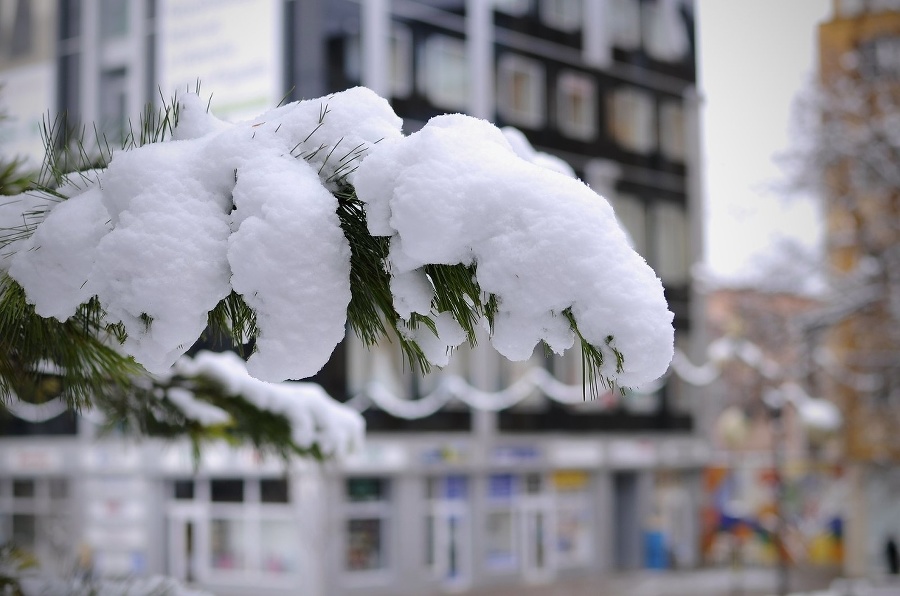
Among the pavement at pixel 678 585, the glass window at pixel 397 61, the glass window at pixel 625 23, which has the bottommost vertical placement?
the pavement at pixel 678 585

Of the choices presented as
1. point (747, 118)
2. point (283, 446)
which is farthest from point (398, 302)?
point (747, 118)

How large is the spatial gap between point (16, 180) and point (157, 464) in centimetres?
2557

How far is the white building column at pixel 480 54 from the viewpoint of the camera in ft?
94.3

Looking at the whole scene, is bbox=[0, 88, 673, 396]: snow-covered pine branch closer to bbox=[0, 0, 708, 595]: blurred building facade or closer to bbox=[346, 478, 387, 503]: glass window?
bbox=[0, 0, 708, 595]: blurred building facade

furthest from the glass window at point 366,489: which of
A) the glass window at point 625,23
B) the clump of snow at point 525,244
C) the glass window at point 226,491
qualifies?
the clump of snow at point 525,244

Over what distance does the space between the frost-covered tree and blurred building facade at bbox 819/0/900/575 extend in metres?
19.5

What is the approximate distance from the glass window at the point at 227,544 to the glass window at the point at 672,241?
45.1 ft

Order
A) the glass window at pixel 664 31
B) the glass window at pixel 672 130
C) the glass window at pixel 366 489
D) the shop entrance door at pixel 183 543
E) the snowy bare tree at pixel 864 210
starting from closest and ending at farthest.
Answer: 1. the snowy bare tree at pixel 864 210
2. the glass window at pixel 366 489
3. the shop entrance door at pixel 183 543
4. the glass window at pixel 664 31
5. the glass window at pixel 672 130

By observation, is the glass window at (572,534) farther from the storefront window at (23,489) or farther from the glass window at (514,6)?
the storefront window at (23,489)

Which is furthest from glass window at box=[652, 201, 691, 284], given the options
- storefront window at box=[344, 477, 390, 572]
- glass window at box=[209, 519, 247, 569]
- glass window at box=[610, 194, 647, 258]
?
glass window at box=[209, 519, 247, 569]

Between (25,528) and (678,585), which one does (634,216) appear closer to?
(678,585)

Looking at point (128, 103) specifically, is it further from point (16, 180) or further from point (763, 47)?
point (16, 180)

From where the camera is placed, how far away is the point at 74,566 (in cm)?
294

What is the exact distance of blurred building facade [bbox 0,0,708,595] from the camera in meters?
26.1
